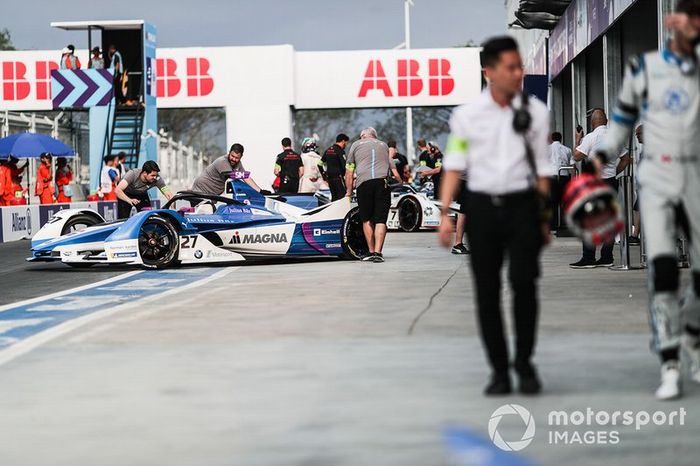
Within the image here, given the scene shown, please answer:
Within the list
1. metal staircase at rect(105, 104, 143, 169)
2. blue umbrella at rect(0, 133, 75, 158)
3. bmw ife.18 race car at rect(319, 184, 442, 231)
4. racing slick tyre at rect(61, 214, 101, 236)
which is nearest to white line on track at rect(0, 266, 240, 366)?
racing slick tyre at rect(61, 214, 101, 236)

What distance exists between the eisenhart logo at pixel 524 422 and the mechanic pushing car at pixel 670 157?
879 mm

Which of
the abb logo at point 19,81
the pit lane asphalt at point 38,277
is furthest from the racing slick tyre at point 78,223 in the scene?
the abb logo at point 19,81

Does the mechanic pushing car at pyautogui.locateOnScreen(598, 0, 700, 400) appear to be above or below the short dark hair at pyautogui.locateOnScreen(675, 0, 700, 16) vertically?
below

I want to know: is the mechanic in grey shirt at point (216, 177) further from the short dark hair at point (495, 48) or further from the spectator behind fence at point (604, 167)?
the short dark hair at point (495, 48)

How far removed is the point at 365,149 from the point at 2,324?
6.98 m

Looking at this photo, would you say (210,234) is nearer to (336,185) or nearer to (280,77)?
(336,185)

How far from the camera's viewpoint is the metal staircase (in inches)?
1481

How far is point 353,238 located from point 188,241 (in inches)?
84.0

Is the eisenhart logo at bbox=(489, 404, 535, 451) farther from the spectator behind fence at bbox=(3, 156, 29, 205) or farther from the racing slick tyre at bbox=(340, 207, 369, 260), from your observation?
the spectator behind fence at bbox=(3, 156, 29, 205)

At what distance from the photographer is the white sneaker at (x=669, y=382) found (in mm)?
6160

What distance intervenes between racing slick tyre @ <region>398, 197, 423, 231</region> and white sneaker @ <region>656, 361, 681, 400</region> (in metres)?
19.2

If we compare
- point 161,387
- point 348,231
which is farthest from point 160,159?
point 161,387

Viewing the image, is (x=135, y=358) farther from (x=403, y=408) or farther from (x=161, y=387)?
(x=403, y=408)

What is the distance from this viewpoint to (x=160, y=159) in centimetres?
4372
